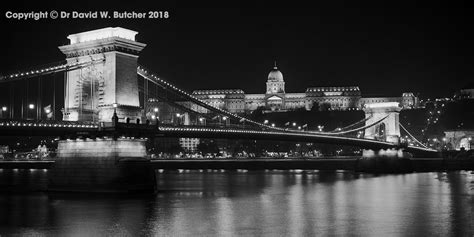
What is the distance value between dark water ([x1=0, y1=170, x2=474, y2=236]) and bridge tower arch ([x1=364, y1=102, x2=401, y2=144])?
3882 centimetres

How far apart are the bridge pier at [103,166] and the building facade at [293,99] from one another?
5163 inches

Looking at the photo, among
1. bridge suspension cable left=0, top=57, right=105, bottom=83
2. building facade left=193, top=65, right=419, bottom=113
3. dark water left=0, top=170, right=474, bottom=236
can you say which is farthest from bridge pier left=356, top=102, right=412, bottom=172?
building facade left=193, top=65, right=419, bottom=113

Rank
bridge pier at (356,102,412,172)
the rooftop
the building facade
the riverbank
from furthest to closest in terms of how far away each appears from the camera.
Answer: the building facade
the riverbank
bridge pier at (356,102,412,172)
the rooftop

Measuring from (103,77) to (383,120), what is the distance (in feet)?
174

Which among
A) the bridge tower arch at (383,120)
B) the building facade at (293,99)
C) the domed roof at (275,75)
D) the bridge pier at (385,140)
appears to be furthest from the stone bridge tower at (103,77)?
the domed roof at (275,75)

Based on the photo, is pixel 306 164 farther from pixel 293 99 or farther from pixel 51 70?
pixel 293 99

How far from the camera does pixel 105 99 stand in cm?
3903

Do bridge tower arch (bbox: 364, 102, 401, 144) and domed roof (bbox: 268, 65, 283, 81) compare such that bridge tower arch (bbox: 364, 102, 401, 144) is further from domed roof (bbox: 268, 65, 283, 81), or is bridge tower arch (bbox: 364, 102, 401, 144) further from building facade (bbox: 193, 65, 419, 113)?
domed roof (bbox: 268, 65, 283, 81)

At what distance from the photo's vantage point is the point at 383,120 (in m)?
85.1

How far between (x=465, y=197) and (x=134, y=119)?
20032 millimetres

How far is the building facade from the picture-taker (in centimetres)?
17338

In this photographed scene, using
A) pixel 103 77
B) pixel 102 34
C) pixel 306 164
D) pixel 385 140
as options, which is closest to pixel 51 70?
pixel 103 77

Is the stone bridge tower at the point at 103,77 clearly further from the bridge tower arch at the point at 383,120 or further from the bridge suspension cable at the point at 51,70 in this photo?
the bridge tower arch at the point at 383,120

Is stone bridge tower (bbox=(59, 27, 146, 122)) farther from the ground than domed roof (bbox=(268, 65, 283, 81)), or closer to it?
closer to it
